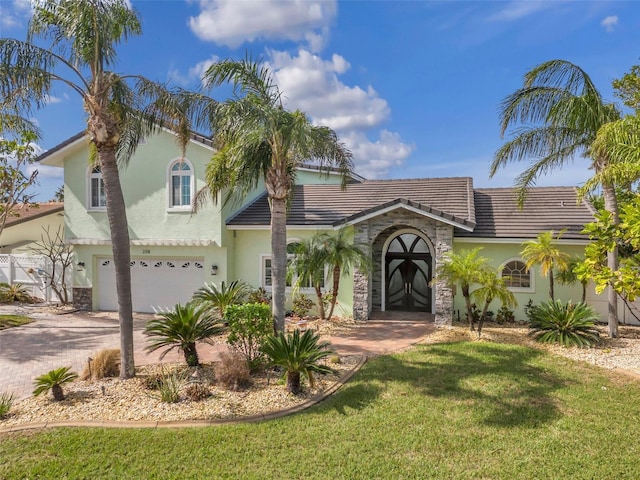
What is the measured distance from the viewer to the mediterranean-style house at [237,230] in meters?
16.1

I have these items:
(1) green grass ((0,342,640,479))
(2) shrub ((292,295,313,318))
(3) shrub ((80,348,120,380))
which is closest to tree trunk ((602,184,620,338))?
(1) green grass ((0,342,640,479))

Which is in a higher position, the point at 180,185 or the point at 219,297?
the point at 180,185

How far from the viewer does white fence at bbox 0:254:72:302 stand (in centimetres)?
2042

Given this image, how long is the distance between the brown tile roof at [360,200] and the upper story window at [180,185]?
2.18 metres

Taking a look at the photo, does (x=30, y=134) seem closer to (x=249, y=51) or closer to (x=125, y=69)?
(x=125, y=69)

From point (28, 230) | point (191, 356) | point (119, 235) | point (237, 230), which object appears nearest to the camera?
point (119, 235)

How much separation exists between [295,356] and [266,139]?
5.82 m

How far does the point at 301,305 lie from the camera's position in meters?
16.8

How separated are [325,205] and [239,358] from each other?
37.4 feet

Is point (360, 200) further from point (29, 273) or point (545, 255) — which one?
point (29, 273)

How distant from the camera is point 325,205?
19.1m

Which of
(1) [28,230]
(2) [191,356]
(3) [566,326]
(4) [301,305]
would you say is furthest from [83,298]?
(3) [566,326]

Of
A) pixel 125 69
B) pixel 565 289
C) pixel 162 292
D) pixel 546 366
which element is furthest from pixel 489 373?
pixel 162 292

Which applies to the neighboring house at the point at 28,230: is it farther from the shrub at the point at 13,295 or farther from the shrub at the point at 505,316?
the shrub at the point at 505,316
